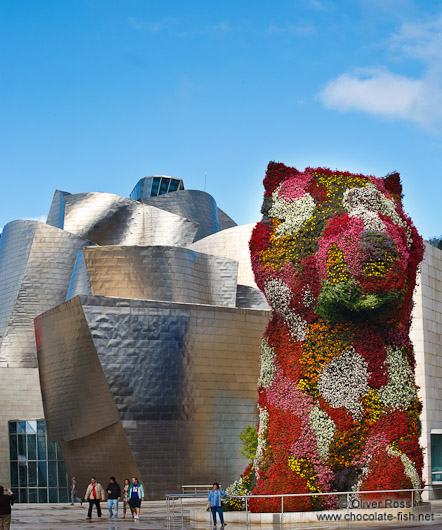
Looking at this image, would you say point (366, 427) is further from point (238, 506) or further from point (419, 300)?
point (419, 300)

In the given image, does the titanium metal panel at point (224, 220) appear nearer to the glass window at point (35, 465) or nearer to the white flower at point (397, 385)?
the glass window at point (35, 465)

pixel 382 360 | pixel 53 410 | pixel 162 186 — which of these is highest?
pixel 162 186

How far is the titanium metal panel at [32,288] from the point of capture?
140ft

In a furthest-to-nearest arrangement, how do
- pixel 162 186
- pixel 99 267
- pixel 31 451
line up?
pixel 162 186
pixel 31 451
pixel 99 267

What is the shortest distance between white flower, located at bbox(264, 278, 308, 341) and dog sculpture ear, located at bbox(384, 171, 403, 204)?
4.37 m

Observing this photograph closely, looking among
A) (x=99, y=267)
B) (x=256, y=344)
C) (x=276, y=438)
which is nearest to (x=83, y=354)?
(x=99, y=267)

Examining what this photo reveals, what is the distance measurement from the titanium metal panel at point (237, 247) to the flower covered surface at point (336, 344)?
21737 mm

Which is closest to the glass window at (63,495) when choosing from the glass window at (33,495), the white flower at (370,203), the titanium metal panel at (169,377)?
the glass window at (33,495)

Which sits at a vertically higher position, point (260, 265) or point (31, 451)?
point (260, 265)

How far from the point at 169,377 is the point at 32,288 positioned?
1356 cm

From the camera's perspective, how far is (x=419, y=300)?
28.2 m

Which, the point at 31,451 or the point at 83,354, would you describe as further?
the point at 31,451

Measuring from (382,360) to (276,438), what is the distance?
3.22m

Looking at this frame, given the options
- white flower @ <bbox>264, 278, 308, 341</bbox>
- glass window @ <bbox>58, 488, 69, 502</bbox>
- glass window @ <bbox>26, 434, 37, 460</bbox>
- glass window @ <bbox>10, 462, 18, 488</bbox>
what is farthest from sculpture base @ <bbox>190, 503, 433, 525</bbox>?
glass window @ <bbox>10, 462, 18, 488</bbox>
